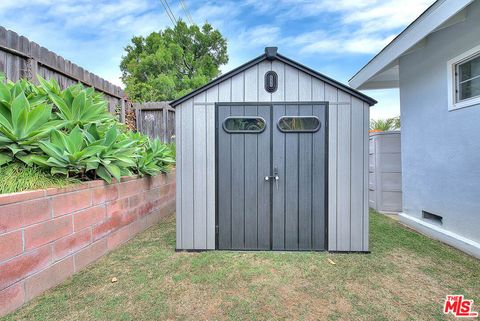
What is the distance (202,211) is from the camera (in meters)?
2.97

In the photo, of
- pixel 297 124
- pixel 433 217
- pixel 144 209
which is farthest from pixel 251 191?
pixel 433 217

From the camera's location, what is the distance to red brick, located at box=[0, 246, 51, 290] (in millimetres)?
1660

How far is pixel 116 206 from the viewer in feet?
9.41

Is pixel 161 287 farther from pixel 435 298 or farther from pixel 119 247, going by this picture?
pixel 435 298

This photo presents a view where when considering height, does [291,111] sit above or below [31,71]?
below

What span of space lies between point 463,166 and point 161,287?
3785 mm

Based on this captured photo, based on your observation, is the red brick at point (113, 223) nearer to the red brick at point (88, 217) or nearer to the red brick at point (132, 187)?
the red brick at point (88, 217)

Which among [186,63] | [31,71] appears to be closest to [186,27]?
[186,63]

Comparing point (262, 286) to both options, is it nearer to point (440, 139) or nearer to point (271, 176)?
point (271, 176)

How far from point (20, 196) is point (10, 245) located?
1.18 feet

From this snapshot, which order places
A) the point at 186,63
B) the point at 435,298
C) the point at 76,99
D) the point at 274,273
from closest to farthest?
the point at 435,298 → the point at 274,273 → the point at 76,99 → the point at 186,63

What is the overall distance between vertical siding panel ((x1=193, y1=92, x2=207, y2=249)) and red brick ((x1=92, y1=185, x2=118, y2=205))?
97 cm

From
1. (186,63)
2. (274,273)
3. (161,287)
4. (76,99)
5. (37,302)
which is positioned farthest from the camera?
(186,63)

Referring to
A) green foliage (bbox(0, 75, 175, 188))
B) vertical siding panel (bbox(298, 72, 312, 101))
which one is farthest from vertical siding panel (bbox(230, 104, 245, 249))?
green foliage (bbox(0, 75, 175, 188))
